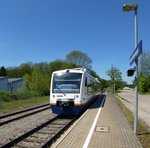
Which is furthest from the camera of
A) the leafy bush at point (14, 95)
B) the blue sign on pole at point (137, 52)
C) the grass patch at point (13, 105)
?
the leafy bush at point (14, 95)

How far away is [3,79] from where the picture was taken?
71.0 metres

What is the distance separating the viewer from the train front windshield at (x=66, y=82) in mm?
16625

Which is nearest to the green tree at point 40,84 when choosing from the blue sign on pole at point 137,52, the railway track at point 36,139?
the railway track at point 36,139

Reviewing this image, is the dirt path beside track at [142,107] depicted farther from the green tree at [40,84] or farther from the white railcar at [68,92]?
the green tree at [40,84]

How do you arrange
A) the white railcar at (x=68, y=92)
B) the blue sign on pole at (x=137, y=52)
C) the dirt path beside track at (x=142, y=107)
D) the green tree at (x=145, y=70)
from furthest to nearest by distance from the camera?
the green tree at (x=145, y=70) → the dirt path beside track at (x=142, y=107) → the white railcar at (x=68, y=92) → the blue sign on pole at (x=137, y=52)

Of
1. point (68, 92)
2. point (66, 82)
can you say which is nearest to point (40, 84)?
point (66, 82)

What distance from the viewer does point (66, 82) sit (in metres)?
16.9

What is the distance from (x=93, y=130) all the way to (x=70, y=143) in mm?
2585

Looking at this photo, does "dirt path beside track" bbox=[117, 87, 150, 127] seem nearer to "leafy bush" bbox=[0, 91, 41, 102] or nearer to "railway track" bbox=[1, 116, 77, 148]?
"railway track" bbox=[1, 116, 77, 148]

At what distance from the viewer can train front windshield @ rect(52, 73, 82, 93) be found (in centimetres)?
1662

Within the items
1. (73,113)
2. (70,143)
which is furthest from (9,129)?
→ (73,113)

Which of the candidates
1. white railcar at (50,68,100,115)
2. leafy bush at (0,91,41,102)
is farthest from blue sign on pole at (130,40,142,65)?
leafy bush at (0,91,41,102)

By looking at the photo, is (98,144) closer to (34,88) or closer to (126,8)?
(126,8)

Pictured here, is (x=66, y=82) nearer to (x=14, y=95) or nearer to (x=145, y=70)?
(x=14, y=95)
